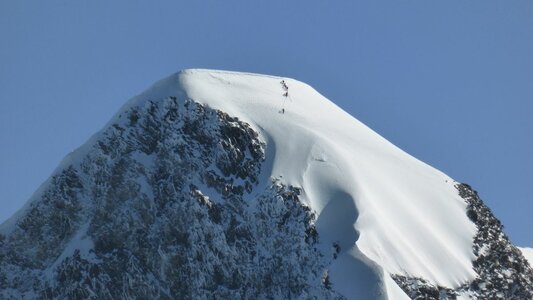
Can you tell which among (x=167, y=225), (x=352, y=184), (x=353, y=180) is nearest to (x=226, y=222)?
(x=167, y=225)

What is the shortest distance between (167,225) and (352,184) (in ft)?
53.1

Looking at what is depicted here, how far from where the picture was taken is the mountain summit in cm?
12912

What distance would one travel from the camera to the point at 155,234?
13062 centimetres

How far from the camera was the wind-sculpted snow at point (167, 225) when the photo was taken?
5074 inches

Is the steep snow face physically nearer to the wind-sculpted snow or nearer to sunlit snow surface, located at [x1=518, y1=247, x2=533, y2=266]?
the wind-sculpted snow

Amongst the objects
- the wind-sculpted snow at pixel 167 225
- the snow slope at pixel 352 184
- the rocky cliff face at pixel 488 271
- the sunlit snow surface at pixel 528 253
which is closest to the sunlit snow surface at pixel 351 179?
the snow slope at pixel 352 184

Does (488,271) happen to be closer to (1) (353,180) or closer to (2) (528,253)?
(1) (353,180)

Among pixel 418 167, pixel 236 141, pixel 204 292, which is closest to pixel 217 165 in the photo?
pixel 236 141

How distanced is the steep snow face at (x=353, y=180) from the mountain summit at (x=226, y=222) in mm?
162

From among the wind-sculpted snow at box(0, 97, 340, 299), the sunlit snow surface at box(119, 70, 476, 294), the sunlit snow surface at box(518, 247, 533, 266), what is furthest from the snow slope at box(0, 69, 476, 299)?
the sunlit snow surface at box(518, 247, 533, 266)

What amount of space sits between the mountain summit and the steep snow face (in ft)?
0.53

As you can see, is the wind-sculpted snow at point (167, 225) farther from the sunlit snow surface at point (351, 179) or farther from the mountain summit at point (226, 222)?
the sunlit snow surface at point (351, 179)

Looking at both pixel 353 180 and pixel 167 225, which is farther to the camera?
pixel 353 180

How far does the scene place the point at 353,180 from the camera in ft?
453
